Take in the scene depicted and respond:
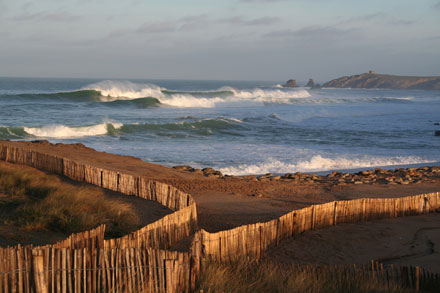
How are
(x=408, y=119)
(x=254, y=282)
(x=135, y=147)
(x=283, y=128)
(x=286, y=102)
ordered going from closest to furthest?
(x=254, y=282) → (x=135, y=147) → (x=283, y=128) → (x=408, y=119) → (x=286, y=102)

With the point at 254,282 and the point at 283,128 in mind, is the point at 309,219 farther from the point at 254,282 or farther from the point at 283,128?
the point at 283,128

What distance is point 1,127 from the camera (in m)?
28.1

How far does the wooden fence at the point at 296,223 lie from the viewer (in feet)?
19.6

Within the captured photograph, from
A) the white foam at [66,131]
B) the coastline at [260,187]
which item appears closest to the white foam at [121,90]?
the white foam at [66,131]

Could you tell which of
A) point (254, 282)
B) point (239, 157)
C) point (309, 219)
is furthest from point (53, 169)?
point (239, 157)

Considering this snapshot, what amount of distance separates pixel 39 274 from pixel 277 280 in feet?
7.66

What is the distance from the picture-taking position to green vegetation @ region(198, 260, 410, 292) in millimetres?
4925

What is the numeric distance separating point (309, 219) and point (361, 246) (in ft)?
3.09

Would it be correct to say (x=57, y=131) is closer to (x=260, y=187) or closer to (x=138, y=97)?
(x=260, y=187)

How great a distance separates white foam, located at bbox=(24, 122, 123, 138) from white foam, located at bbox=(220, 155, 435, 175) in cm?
1284

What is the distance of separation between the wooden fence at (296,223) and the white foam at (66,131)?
68.8 feet

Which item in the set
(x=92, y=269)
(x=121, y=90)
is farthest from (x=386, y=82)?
(x=92, y=269)

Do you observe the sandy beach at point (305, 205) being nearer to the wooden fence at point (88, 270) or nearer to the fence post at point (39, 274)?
the wooden fence at point (88, 270)

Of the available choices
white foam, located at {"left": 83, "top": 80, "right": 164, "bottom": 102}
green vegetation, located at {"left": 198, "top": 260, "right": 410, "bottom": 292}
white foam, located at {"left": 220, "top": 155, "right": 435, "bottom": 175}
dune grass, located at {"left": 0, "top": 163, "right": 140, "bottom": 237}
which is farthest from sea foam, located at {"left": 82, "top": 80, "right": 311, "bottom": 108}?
green vegetation, located at {"left": 198, "top": 260, "right": 410, "bottom": 292}
